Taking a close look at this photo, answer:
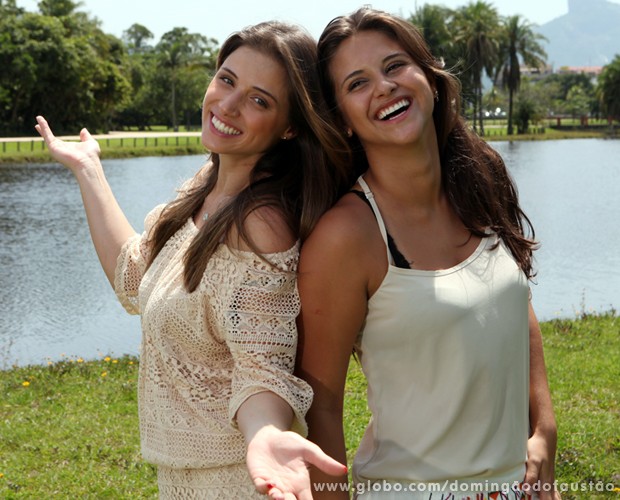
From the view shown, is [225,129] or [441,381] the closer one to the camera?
[441,381]

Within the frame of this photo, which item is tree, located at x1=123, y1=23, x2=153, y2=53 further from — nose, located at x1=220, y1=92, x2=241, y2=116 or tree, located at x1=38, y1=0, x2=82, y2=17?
nose, located at x1=220, y1=92, x2=241, y2=116

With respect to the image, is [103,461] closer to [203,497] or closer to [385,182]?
[203,497]

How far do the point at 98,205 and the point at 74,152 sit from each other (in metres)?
0.26

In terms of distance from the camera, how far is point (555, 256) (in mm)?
14859

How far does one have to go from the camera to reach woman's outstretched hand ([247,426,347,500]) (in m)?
1.65

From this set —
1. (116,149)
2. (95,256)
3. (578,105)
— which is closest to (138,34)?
(578,105)

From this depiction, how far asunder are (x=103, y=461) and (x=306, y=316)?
10.6ft

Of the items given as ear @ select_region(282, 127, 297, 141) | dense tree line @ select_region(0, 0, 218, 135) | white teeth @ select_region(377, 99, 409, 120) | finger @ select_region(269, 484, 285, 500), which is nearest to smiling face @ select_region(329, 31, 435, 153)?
white teeth @ select_region(377, 99, 409, 120)

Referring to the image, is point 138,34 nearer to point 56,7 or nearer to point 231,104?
point 56,7

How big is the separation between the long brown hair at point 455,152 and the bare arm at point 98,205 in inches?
30.8

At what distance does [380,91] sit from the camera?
219 cm

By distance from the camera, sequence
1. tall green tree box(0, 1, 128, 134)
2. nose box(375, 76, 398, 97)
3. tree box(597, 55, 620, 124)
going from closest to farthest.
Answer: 1. nose box(375, 76, 398, 97)
2. tall green tree box(0, 1, 128, 134)
3. tree box(597, 55, 620, 124)

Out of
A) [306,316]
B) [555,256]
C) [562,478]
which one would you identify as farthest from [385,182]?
[555,256]

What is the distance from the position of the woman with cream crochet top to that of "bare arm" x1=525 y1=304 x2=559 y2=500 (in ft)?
2.06
